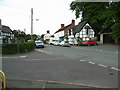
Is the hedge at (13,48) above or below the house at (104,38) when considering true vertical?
below

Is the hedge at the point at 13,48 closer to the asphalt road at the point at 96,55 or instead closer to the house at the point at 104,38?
the asphalt road at the point at 96,55

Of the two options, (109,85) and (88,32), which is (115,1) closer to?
(109,85)

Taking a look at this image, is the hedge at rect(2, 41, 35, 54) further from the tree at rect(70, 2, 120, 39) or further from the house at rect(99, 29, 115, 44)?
the house at rect(99, 29, 115, 44)

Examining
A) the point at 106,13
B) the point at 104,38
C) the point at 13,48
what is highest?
the point at 106,13

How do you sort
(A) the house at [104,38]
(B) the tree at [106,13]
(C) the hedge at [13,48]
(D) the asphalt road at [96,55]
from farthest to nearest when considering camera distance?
(A) the house at [104,38] → (C) the hedge at [13,48] → (D) the asphalt road at [96,55] → (B) the tree at [106,13]

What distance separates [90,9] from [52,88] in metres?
3.55

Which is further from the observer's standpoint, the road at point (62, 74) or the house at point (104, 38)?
the house at point (104, 38)

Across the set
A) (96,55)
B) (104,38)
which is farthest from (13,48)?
(104,38)

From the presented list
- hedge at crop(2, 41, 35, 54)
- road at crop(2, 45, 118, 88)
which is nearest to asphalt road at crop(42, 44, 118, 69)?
road at crop(2, 45, 118, 88)

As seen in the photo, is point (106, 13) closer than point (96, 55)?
Yes

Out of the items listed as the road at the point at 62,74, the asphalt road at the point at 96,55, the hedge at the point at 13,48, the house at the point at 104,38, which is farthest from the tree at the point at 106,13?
the house at the point at 104,38

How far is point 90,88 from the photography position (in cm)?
580

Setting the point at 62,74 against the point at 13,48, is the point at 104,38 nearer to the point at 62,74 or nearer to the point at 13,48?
the point at 13,48

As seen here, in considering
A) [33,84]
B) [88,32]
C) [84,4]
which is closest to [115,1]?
[84,4]
